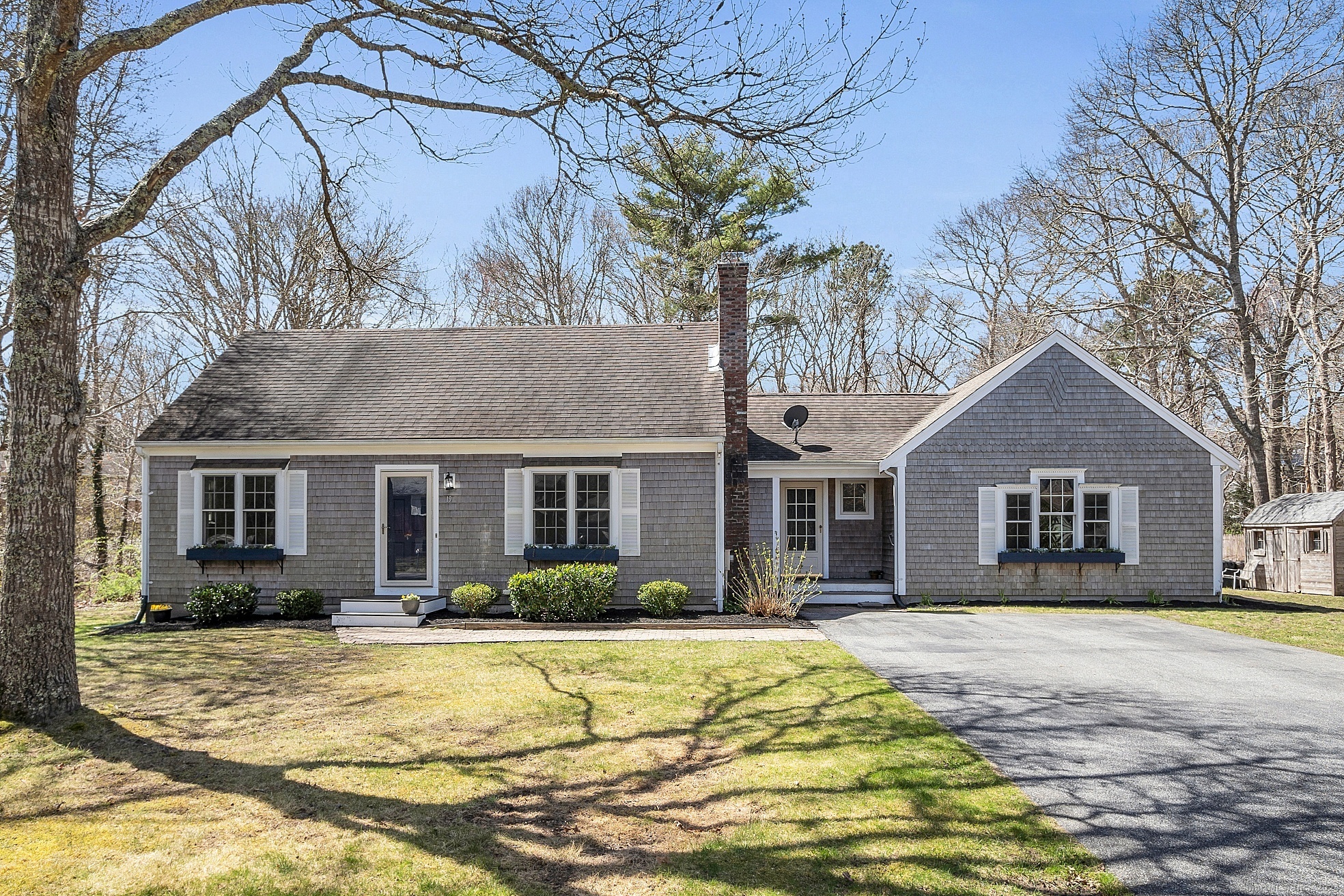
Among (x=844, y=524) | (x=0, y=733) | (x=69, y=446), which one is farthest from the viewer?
(x=844, y=524)

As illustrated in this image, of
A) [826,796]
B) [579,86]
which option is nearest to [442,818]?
[826,796]

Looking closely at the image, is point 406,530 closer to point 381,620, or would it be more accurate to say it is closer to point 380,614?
point 380,614

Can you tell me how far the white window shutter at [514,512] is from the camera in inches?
552

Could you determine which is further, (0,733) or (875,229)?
(875,229)

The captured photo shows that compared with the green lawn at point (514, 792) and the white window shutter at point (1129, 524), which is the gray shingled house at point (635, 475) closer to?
the white window shutter at point (1129, 524)

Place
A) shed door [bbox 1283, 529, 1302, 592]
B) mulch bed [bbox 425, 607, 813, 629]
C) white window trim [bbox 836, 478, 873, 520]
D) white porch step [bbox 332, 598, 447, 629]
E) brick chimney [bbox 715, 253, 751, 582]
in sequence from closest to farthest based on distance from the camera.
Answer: mulch bed [bbox 425, 607, 813, 629]
white porch step [bbox 332, 598, 447, 629]
brick chimney [bbox 715, 253, 751, 582]
white window trim [bbox 836, 478, 873, 520]
shed door [bbox 1283, 529, 1302, 592]

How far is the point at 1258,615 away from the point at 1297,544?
6.03m

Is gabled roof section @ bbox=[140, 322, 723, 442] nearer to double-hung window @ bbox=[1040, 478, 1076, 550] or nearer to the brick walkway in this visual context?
the brick walkway

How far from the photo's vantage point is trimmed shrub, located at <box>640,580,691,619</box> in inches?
520

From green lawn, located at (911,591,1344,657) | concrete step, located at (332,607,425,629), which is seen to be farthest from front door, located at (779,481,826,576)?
concrete step, located at (332,607,425,629)

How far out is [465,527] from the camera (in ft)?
46.3

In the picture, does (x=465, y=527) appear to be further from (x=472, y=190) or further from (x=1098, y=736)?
(x=1098, y=736)

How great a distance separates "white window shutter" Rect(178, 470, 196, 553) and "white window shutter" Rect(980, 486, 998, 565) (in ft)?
45.6

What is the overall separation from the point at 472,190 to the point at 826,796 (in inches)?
407
